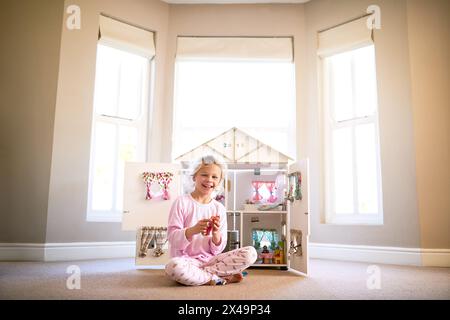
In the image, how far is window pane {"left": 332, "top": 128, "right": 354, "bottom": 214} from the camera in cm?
440

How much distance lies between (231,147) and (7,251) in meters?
2.29

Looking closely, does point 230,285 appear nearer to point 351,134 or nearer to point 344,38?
point 351,134

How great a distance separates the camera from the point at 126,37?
4.45 m

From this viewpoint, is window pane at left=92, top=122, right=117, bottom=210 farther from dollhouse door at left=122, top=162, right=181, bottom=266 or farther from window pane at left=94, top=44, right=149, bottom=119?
dollhouse door at left=122, top=162, right=181, bottom=266

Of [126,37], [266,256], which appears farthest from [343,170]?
[126,37]

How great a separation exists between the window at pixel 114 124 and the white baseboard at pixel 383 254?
2228 mm

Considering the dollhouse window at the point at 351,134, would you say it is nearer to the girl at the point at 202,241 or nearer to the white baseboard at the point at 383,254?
the white baseboard at the point at 383,254

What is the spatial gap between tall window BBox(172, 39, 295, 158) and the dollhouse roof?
0.91m

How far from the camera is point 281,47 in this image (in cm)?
474

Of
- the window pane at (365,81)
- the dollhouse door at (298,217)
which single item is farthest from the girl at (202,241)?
the window pane at (365,81)

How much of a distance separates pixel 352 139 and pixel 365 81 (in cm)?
65

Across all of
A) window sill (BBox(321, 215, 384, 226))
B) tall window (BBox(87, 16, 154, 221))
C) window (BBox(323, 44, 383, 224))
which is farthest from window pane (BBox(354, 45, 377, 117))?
tall window (BBox(87, 16, 154, 221))

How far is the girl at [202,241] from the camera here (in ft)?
7.80
